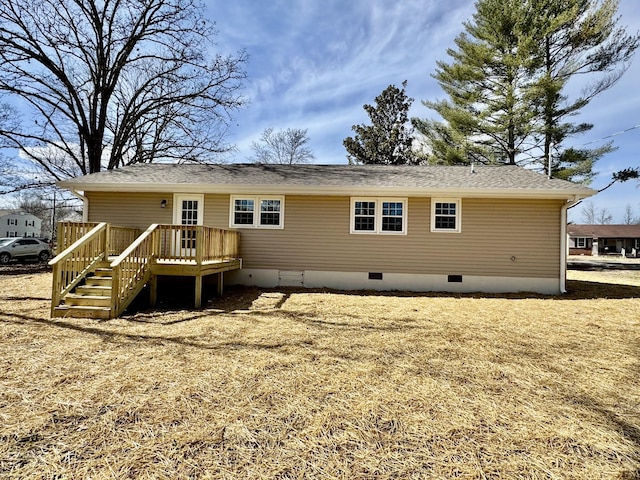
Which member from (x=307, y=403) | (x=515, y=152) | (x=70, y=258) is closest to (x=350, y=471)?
(x=307, y=403)

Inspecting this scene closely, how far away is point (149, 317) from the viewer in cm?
579

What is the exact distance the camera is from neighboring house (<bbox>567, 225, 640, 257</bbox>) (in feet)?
134

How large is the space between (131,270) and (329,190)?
509 cm

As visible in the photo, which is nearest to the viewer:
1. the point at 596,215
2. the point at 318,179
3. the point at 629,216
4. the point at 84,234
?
the point at 84,234

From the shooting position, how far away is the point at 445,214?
30.1 ft

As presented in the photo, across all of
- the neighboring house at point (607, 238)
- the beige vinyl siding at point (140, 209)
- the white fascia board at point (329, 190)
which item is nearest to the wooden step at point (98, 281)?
the beige vinyl siding at point (140, 209)

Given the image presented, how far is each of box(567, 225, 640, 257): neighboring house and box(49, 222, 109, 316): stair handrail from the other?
4889 centimetres

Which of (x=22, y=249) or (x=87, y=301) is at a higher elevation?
(x=22, y=249)

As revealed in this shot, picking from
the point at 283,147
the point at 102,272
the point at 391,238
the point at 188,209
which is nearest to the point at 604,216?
the point at 283,147

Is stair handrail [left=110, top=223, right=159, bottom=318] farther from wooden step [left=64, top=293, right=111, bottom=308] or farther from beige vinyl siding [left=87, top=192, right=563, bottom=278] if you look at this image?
beige vinyl siding [left=87, top=192, right=563, bottom=278]

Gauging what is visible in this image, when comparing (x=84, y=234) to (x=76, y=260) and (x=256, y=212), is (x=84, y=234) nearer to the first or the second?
(x=76, y=260)

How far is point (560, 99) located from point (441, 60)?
670 centimetres

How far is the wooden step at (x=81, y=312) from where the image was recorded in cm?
559

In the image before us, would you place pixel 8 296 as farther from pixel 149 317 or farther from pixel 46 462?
pixel 46 462
